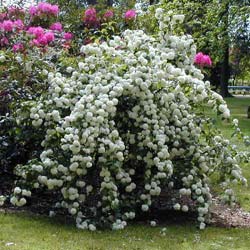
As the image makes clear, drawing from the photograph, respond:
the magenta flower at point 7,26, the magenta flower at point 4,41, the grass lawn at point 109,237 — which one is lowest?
the grass lawn at point 109,237

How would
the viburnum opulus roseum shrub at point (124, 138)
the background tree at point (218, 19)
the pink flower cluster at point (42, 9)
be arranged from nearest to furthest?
the viburnum opulus roseum shrub at point (124, 138)
the pink flower cluster at point (42, 9)
the background tree at point (218, 19)

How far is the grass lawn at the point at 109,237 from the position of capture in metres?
4.53

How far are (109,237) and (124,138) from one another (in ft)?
3.81

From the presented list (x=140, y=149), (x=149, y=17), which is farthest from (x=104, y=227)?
(x=149, y=17)

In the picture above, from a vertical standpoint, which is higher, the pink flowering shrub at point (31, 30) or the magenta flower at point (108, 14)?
the magenta flower at point (108, 14)

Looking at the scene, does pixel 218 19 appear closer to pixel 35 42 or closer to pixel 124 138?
pixel 35 42

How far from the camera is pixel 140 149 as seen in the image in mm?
5398

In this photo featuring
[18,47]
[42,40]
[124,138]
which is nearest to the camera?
[124,138]

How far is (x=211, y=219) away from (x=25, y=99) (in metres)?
2.52

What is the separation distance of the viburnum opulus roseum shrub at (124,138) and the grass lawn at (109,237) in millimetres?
173

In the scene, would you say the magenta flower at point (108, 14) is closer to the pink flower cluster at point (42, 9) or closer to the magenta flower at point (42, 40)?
the pink flower cluster at point (42, 9)

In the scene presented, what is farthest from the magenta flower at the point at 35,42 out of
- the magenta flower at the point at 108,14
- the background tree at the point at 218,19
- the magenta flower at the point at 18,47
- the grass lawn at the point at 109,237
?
the background tree at the point at 218,19

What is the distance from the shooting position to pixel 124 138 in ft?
18.2

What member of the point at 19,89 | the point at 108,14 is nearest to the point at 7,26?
Answer: the point at 19,89
